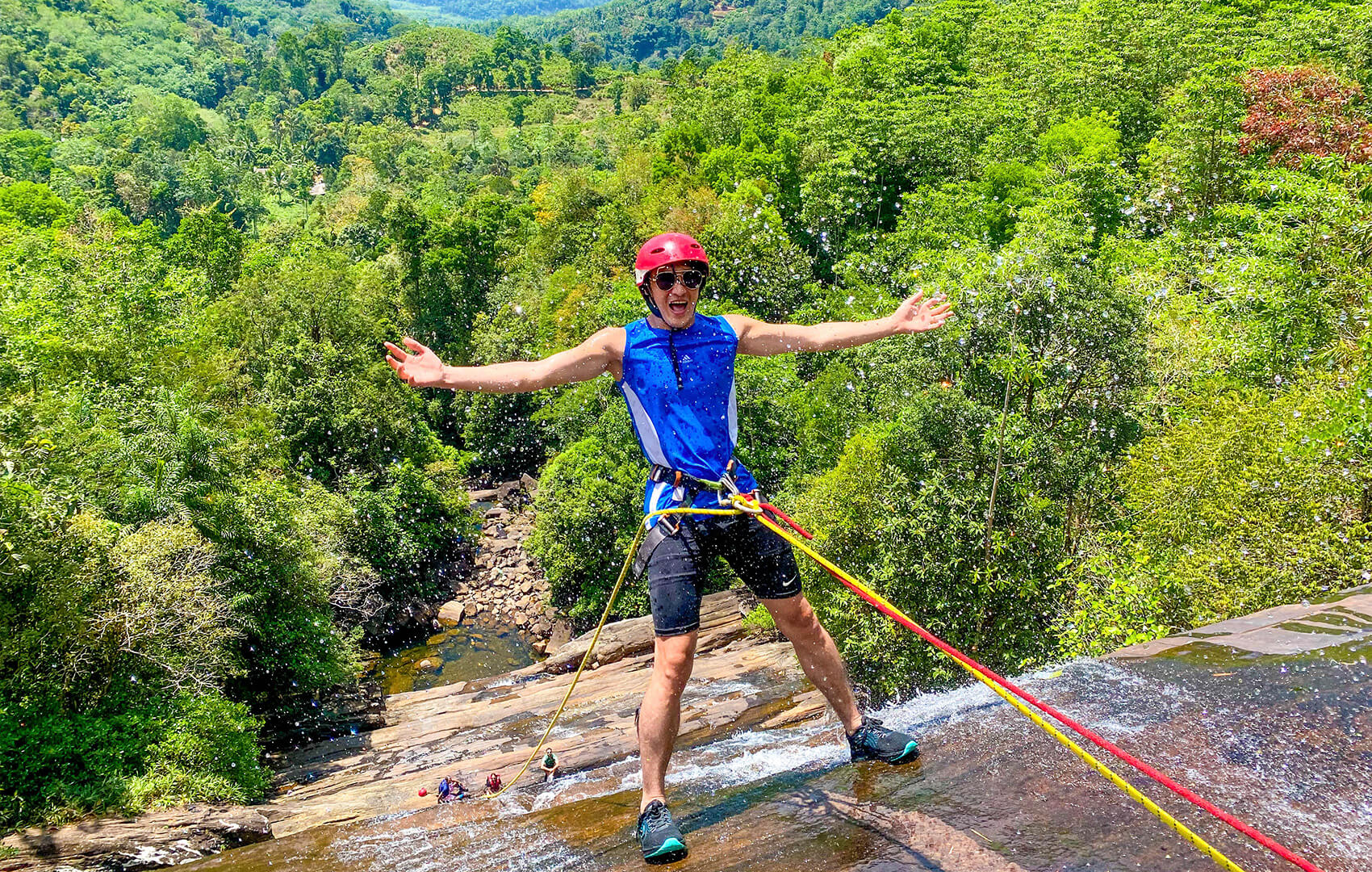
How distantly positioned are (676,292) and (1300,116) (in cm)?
2893

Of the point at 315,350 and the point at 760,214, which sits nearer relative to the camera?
the point at 315,350

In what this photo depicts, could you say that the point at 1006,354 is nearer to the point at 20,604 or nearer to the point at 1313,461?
the point at 1313,461

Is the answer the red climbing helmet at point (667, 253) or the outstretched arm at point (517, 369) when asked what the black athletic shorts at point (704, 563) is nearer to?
the outstretched arm at point (517, 369)

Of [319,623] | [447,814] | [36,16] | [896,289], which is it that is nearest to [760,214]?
[896,289]

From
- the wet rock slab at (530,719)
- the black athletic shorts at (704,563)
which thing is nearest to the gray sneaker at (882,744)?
the black athletic shorts at (704,563)

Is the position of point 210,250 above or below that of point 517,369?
above

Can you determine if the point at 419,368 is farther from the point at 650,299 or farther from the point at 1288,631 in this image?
the point at 1288,631

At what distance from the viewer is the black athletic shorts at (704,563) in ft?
15.8

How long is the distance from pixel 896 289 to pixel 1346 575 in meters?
19.3

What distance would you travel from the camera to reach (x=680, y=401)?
504 centimetres

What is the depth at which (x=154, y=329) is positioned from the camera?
2855cm

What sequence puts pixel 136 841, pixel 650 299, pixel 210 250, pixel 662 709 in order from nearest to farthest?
pixel 662 709 → pixel 650 299 → pixel 136 841 → pixel 210 250

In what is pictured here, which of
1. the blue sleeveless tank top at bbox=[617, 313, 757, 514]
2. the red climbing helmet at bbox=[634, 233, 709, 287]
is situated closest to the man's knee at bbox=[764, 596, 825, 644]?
the blue sleeveless tank top at bbox=[617, 313, 757, 514]

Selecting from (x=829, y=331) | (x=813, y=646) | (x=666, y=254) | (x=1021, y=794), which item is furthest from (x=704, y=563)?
(x=1021, y=794)
